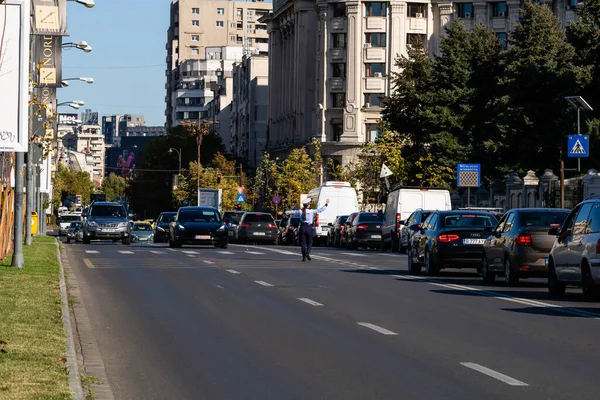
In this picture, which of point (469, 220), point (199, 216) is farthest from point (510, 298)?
point (199, 216)

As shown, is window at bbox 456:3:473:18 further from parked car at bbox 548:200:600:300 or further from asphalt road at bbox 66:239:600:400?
parked car at bbox 548:200:600:300

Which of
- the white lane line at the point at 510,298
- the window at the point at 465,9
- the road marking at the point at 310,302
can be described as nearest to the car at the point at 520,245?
the white lane line at the point at 510,298

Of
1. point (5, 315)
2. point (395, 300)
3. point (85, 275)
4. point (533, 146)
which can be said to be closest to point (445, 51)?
point (533, 146)

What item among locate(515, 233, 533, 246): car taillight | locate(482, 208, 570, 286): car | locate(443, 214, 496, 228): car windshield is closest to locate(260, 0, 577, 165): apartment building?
locate(443, 214, 496, 228): car windshield

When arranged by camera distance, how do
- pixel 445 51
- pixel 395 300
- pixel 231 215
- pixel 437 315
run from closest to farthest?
pixel 437 315
pixel 395 300
pixel 231 215
pixel 445 51

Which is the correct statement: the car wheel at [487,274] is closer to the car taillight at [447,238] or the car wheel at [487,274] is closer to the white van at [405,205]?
the car taillight at [447,238]

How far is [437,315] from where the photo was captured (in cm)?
1848

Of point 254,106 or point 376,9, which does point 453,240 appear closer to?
point 376,9

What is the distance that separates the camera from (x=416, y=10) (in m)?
119

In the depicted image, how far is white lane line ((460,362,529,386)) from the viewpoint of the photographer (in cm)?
1139

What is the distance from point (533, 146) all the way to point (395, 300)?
169 feet

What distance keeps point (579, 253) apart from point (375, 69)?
97622 millimetres

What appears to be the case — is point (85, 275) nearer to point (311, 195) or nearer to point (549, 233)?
point (549, 233)

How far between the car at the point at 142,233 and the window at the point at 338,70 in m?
40.5
